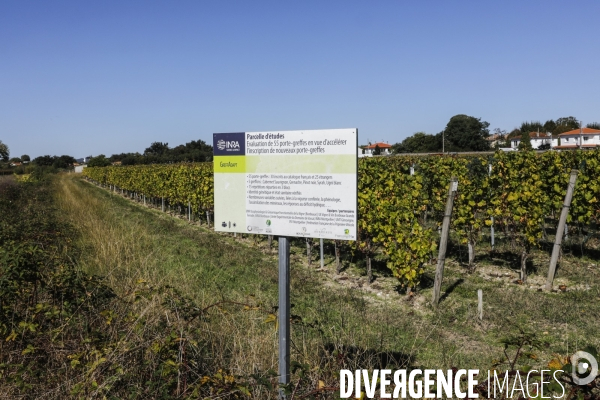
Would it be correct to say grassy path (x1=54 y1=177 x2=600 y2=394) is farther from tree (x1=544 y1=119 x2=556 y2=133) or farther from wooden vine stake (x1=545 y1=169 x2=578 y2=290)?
tree (x1=544 y1=119 x2=556 y2=133)

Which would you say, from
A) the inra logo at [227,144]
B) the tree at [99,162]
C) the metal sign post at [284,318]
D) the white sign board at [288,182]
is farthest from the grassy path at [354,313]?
the tree at [99,162]

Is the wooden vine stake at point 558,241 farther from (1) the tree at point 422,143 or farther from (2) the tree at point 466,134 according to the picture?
(2) the tree at point 466,134

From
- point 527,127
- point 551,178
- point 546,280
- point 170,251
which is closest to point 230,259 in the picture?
point 170,251

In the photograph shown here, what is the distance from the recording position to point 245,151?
133 inches

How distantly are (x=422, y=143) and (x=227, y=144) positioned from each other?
7465 cm

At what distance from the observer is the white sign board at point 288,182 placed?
302 centimetres

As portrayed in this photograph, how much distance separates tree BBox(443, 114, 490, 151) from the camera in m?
77.7

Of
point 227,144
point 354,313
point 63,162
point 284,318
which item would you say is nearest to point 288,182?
point 227,144

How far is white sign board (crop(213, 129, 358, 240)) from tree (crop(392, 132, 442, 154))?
69751 millimetres

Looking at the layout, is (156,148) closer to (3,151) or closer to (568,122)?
(3,151)

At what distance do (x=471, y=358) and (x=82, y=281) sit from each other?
3653 millimetres

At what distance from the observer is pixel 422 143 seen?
75.3 metres

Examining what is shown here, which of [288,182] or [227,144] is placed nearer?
[288,182]

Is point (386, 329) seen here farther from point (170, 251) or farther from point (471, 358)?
point (170, 251)
